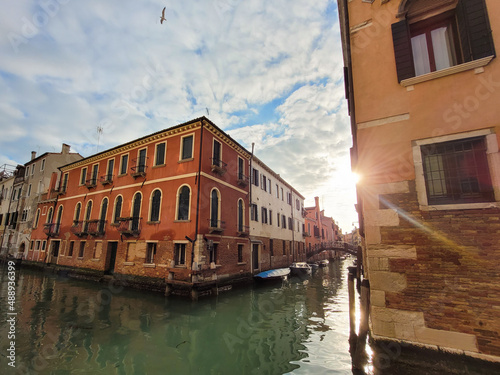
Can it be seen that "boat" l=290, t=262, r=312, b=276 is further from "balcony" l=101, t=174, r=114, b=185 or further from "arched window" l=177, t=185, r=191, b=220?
"balcony" l=101, t=174, r=114, b=185

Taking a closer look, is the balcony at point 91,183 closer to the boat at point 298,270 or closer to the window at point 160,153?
the window at point 160,153

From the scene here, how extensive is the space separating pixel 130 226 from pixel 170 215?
3.47 meters

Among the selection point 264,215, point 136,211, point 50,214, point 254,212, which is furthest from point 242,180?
point 50,214

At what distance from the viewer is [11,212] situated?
2700 cm

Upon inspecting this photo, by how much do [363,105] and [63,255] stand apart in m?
23.9

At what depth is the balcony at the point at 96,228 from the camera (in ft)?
53.7

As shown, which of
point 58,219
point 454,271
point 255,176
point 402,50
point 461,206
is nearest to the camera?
point 454,271

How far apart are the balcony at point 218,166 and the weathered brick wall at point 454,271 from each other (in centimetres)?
1098

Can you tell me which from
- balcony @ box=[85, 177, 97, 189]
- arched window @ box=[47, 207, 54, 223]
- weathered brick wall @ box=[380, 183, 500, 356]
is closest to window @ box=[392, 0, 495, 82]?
weathered brick wall @ box=[380, 183, 500, 356]

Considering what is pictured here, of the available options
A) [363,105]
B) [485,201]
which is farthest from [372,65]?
[485,201]

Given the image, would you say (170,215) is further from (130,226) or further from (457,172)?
(457,172)

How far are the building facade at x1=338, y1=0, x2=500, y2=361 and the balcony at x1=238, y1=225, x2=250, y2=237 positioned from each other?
39.3 ft

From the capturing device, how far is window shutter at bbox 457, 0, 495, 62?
13.8 feet

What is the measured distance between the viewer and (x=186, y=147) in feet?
46.2
